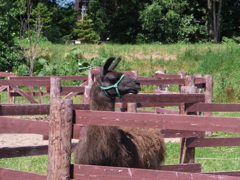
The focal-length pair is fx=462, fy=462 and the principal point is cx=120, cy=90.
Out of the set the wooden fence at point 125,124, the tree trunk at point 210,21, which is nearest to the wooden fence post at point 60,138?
the wooden fence at point 125,124

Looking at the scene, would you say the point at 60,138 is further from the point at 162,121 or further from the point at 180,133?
the point at 180,133

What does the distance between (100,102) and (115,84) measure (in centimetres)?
26

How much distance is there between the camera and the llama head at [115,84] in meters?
5.18

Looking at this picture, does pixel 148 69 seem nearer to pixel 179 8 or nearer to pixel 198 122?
pixel 179 8

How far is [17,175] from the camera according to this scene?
416 cm

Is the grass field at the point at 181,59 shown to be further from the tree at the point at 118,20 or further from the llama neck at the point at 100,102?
the llama neck at the point at 100,102

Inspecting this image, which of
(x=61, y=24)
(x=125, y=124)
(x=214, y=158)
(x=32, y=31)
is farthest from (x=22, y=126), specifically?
(x=61, y=24)

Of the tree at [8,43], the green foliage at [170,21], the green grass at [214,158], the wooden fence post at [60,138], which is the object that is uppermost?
the green foliage at [170,21]

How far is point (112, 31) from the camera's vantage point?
42.4 metres

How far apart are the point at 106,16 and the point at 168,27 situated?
22.0ft

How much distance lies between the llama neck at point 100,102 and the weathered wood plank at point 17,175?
1317 mm

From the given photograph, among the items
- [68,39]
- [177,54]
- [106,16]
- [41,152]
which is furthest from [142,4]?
[41,152]

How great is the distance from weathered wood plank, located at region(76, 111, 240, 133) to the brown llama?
43.5 inches

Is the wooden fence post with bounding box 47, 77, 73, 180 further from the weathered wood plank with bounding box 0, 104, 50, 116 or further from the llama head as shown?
the llama head
